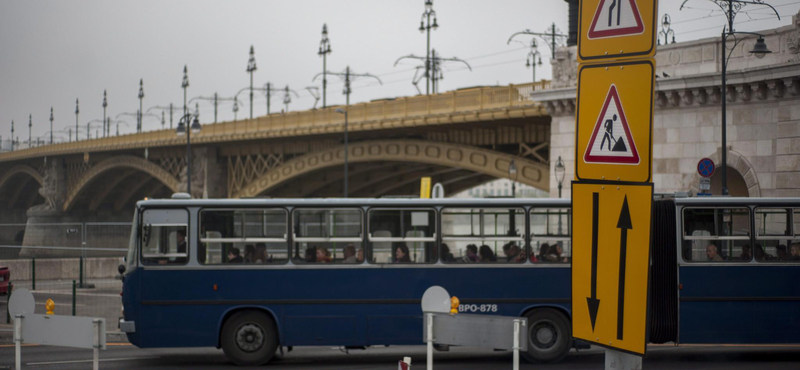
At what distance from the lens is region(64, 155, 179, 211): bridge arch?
62.6 metres

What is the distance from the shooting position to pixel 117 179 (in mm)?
76000

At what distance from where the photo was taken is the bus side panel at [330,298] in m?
12.7

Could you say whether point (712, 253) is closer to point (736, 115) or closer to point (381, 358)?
point (381, 358)

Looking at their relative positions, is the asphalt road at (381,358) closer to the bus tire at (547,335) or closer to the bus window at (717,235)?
the bus tire at (547,335)

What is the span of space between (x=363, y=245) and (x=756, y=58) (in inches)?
662

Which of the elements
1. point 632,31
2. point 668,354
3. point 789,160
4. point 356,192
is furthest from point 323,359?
point 356,192

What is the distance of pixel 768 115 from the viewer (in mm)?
24859

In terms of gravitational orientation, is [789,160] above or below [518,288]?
above

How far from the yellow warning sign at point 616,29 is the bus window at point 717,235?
372 inches

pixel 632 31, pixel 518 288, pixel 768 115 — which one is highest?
pixel 768 115

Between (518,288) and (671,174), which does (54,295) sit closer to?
(518,288)

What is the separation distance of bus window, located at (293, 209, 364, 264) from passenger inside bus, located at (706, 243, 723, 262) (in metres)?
5.02

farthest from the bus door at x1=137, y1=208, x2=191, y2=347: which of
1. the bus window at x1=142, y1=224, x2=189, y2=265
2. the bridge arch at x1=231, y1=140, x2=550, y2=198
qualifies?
the bridge arch at x1=231, y1=140, x2=550, y2=198

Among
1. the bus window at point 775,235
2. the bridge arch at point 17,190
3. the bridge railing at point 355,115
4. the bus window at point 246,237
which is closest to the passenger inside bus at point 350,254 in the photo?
the bus window at point 246,237
